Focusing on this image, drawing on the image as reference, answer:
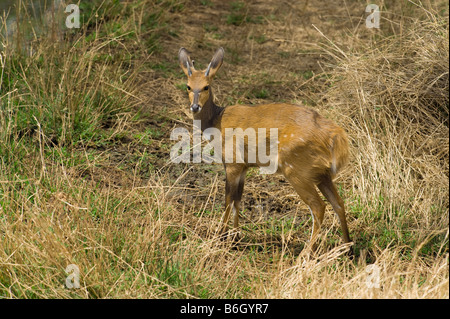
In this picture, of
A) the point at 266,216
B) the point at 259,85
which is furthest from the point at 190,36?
the point at 266,216

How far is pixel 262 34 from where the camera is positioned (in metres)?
9.16

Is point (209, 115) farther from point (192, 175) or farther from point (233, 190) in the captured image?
point (192, 175)

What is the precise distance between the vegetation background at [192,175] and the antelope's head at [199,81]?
0.71 meters

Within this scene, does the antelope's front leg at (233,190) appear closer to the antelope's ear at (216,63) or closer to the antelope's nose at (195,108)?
the antelope's nose at (195,108)

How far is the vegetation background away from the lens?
4363 mm

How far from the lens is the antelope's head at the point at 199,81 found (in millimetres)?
5457

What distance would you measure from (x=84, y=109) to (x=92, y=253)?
2.60 m

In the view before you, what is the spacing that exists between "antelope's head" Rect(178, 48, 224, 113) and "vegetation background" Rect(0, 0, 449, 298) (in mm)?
706

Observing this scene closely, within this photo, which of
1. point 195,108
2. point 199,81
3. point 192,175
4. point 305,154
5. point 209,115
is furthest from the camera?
point 192,175

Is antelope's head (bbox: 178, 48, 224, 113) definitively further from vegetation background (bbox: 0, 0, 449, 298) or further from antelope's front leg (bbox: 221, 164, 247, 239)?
vegetation background (bbox: 0, 0, 449, 298)

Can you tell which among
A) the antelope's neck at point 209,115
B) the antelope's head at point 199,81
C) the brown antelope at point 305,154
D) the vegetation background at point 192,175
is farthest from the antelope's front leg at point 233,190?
the antelope's head at point 199,81

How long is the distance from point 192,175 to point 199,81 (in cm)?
116

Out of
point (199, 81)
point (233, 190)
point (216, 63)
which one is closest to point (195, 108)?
point (199, 81)

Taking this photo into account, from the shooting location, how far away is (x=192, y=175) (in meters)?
6.34
